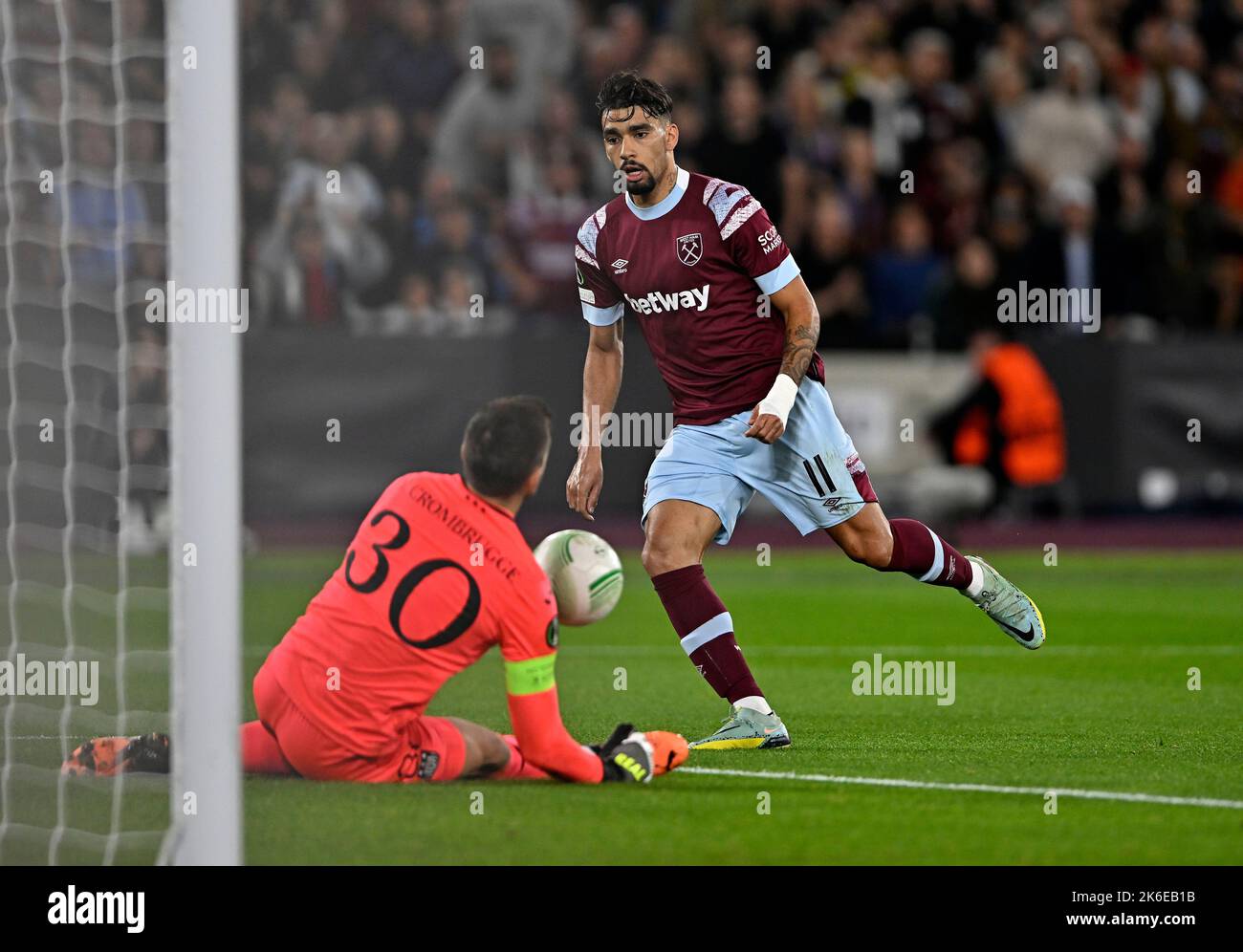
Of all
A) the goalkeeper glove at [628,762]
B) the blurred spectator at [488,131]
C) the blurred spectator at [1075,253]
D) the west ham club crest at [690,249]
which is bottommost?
the goalkeeper glove at [628,762]

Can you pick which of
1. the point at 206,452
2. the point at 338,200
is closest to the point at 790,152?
the point at 338,200

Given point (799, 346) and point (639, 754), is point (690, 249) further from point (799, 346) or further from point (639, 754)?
point (639, 754)

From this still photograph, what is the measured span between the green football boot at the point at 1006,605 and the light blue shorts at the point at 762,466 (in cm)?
87

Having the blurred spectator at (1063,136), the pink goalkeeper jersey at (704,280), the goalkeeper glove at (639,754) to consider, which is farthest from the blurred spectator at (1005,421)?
the goalkeeper glove at (639,754)

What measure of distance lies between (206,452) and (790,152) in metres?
12.7

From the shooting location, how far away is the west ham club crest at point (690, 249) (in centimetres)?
680

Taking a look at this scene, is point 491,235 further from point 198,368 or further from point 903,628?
point 198,368

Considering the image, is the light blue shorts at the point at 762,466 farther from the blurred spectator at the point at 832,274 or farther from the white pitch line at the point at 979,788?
the blurred spectator at the point at 832,274

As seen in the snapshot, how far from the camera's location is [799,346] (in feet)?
21.8

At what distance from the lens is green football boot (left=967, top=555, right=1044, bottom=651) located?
7582 millimetres

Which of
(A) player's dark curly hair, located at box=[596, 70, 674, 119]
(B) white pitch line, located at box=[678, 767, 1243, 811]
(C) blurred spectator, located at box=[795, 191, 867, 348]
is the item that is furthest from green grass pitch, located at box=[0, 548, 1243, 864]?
(C) blurred spectator, located at box=[795, 191, 867, 348]

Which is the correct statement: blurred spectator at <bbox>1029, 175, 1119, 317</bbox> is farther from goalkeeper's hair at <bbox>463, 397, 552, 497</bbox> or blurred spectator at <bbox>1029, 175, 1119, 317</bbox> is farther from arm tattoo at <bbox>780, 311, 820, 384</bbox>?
goalkeeper's hair at <bbox>463, 397, 552, 497</bbox>

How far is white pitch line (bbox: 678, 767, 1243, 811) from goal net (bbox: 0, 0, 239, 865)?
6.13ft
